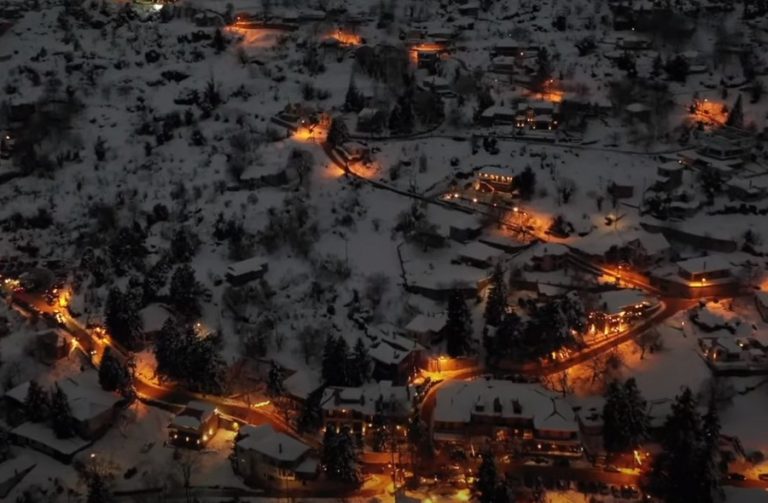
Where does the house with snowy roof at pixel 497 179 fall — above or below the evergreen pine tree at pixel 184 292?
above

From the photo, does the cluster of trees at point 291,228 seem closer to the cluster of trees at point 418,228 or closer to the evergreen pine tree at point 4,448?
the cluster of trees at point 418,228

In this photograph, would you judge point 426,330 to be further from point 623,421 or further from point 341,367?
point 623,421

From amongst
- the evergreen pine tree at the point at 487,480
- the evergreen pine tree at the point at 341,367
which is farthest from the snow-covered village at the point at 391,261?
the evergreen pine tree at the point at 487,480

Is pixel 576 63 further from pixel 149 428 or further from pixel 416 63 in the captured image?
pixel 149 428

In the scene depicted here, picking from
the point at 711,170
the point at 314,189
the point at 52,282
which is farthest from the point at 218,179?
the point at 711,170

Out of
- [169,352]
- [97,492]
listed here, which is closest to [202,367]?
[169,352]
